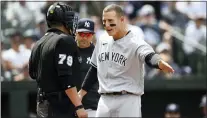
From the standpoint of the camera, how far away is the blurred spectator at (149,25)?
45.5ft

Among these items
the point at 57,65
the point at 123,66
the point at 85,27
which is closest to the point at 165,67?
the point at 123,66

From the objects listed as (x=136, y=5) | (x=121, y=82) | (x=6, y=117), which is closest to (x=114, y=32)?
(x=121, y=82)

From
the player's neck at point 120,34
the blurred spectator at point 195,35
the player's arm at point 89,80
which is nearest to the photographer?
the player's neck at point 120,34

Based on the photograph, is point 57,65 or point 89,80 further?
point 89,80

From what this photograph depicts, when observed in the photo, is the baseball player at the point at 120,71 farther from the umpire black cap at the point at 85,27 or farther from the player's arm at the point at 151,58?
the umpire black cap at the point at 85,27

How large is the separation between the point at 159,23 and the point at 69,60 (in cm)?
753

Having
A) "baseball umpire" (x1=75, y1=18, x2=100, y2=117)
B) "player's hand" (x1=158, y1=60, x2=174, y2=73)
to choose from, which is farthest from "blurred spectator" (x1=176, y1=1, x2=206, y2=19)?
"player's hand" (x1=158, y1=60, x2=174, y2=73)

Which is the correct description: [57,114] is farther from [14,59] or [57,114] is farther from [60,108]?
[14,59]

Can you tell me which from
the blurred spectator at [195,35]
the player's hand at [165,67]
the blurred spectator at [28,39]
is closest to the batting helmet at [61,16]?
the player's hand at [165,67]

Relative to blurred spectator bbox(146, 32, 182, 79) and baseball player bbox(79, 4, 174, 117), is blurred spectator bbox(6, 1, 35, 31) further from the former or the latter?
baseball player bbox(79, 4, 174, 117)

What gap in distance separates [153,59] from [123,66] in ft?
1.99

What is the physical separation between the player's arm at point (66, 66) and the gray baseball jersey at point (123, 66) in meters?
0.49

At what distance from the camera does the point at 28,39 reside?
524 inches

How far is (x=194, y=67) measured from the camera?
13906mm
